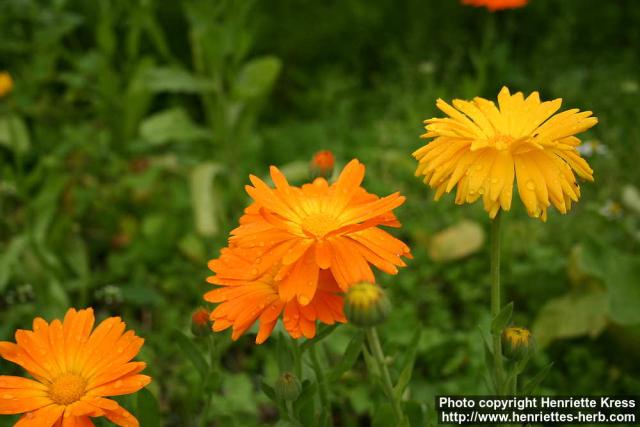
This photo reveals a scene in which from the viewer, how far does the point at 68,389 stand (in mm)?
1089

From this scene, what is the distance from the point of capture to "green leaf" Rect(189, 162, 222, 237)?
2.48 meters

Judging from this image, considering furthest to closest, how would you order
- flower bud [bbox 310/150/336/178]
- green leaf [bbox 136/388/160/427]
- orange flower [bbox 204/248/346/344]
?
flower bud [bbox 310/150/336/178]
green leaf [bbox 136/388/160/427]
orange flower [bbox 204/248/346/344]

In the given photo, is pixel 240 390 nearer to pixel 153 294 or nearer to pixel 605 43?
pixel 153 294

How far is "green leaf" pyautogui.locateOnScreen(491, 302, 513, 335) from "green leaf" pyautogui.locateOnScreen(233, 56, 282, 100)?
1.66 meters

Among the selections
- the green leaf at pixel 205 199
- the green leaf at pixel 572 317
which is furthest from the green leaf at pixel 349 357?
the green leaf at pixel 205 199

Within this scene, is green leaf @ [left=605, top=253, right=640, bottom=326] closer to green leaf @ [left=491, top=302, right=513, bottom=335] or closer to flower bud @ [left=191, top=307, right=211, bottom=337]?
green leaf @ [left=491, top=302, right=513, bottom=335]

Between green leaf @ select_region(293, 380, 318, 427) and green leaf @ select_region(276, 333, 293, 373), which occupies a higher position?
green leaf @ select_region(276, 333, 293, 373)

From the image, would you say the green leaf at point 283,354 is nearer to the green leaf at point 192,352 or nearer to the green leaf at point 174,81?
the green leaf at point 192,352

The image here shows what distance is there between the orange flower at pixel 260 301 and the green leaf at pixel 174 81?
1518 millimetres

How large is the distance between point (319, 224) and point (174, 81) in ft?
5.25

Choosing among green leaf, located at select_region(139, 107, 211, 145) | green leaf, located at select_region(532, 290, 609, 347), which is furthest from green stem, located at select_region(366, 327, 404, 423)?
green leaf, located at select_region(139, 107, 211, 145)

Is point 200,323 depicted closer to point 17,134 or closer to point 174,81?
point 174,81

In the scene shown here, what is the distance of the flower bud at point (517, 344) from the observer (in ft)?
3.72

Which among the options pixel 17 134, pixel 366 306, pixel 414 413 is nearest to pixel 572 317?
pixel 414 413
